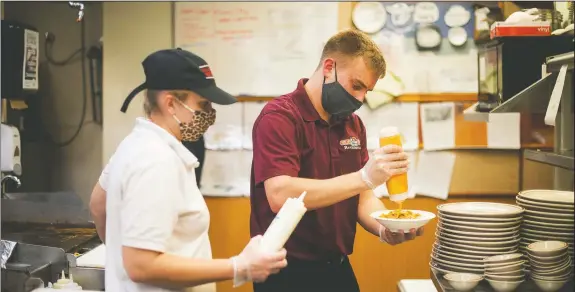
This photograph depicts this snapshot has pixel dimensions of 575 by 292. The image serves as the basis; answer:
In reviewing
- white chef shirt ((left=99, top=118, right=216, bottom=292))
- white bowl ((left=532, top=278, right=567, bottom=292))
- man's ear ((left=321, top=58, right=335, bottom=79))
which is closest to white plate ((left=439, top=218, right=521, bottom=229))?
white bowl ((left=532, top=278, right=567, bottom=292))

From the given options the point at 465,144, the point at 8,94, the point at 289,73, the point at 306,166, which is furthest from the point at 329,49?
the point at 8,94

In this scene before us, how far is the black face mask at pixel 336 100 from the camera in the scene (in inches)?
97.6

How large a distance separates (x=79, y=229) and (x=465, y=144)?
93.0 inches

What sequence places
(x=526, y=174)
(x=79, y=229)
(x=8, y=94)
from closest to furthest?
(x=79, y=229) < (x=8, y=94) < (x=526, y=174)

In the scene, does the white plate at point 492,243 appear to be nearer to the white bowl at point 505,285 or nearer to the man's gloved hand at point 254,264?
the white bowl at point 505,285

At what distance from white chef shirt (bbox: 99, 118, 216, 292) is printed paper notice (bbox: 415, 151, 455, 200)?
248 cm

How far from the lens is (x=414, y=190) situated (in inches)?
163

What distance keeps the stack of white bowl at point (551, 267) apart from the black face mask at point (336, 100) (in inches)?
33.2

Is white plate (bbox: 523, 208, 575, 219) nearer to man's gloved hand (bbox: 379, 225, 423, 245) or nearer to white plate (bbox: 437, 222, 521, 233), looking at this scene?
white plate (bbox: 437, 222, 521, 233)

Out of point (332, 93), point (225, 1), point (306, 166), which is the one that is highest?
point (225, 1)

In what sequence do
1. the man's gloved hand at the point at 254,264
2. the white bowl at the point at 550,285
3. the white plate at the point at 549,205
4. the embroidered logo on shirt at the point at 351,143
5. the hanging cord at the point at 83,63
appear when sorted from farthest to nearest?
the hanging cord at the point at 83,63 → the embroidered logo on shirt at the point at 351,143 → the white plate at the point at 549,205 → the white bowl at the point at 550,285 → the man's gloved hand at the point at 254,264

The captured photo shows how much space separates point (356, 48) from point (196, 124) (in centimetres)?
82

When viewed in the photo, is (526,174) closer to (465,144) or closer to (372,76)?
(465,144)

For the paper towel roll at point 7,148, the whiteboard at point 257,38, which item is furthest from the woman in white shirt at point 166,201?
the whiteboard at point 257,38
